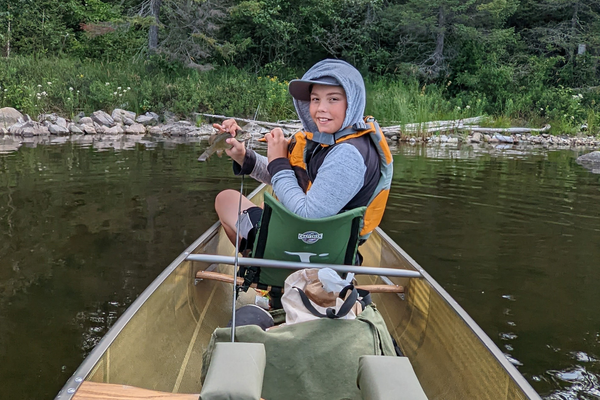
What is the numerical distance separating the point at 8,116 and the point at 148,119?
3.52 meters

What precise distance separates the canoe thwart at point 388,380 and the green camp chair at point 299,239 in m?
0.72

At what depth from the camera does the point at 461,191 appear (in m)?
7.47

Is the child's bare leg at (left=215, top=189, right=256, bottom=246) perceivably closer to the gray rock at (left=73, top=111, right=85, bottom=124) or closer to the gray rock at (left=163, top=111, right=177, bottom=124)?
the gray rock at (left=73, top=111, right=85, bottom=124)

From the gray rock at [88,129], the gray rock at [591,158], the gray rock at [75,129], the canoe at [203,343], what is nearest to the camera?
the canoe at [203,343]

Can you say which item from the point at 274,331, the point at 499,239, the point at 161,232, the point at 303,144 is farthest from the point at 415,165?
the point at 274,331

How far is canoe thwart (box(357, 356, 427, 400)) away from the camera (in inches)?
49.1

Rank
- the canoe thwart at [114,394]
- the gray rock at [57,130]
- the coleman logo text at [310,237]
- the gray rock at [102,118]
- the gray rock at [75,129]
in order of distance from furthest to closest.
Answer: the gray rock at [102,118] < the gray rock at [75,129] < the gray rock at [57,130] < the coleman logo text at [310,237] < the canoe thwart at [114,394]

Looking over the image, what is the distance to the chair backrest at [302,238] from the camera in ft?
6.61

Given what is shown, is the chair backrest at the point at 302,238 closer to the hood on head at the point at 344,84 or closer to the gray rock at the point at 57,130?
the hood on head at the point at 344,84

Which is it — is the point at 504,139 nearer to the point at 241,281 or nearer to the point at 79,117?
the point at 79,117

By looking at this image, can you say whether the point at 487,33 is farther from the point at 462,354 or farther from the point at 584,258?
the point at 462,354

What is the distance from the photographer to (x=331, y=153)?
203 centimetres

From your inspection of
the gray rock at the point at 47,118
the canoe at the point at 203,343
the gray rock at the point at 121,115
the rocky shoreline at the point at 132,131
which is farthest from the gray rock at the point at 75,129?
the canoe at the point at 203,343

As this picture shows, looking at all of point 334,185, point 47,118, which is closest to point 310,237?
point 334,185
